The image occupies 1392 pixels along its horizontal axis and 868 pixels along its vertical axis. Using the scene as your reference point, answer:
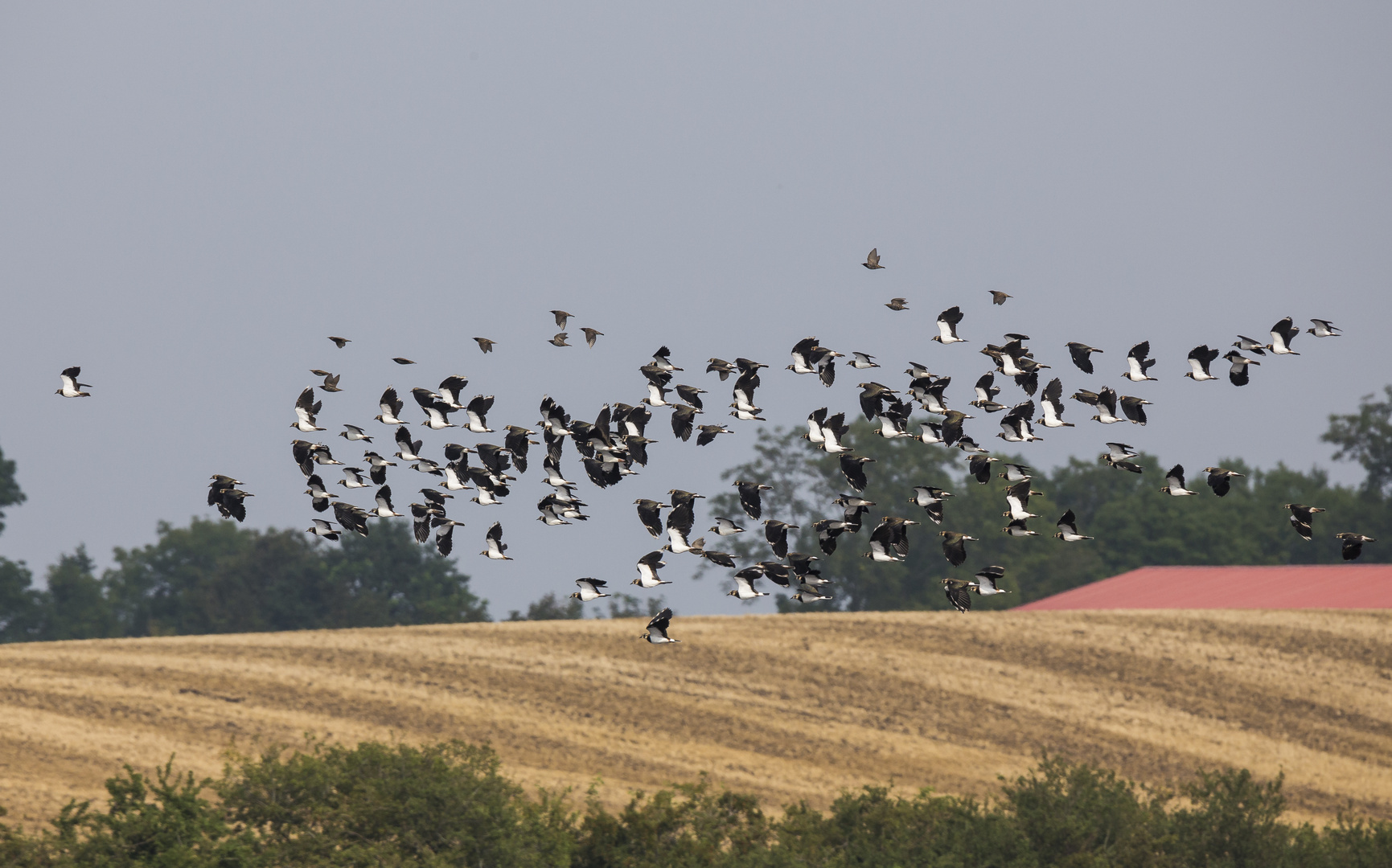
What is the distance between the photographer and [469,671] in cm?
5744

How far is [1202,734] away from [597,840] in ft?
104

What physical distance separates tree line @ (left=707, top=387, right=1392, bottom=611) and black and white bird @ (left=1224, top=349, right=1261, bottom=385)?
8140 centimetres

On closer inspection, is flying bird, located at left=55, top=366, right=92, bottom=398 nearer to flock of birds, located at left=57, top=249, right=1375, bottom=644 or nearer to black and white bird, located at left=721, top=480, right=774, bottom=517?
flock of birds, located at left=57, top=249, right=1375, bottom=644

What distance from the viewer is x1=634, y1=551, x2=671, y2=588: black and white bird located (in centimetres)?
1973

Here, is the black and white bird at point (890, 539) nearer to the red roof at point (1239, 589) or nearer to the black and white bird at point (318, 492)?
the black and white bird at point (318, 492)

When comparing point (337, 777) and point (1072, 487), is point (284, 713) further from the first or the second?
point (1072, 487)

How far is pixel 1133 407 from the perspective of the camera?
838 inches

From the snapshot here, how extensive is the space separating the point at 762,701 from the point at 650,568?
121 feet

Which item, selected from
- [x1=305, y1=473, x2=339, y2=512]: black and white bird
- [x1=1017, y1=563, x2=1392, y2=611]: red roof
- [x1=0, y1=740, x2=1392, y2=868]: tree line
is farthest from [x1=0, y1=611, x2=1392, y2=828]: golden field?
[x1=305, y1=473, x2=339, y2=512]: black and white bird

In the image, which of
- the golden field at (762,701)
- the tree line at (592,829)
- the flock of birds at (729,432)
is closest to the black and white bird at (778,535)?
the flock of birds at (729,432)

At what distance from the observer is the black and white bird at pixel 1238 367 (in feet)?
67.3

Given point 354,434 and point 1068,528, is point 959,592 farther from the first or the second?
point 354,434

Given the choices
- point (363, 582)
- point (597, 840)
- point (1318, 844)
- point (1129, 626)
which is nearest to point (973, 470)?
point (597, 840)

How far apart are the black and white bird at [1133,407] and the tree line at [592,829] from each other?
38.3ft
